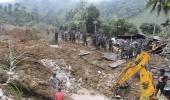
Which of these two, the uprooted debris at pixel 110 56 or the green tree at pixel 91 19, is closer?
the uprooted debris at pixel 110 56

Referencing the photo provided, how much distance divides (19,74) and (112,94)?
4.97 m

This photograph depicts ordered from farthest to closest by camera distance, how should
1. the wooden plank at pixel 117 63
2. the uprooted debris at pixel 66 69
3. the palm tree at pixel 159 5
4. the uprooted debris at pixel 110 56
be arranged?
the palm tree at pixel 159 5, the uprooted debris at pixel 110 56, the wooden plank at pixel 117 63, the uprooted debris at pixel 66 69

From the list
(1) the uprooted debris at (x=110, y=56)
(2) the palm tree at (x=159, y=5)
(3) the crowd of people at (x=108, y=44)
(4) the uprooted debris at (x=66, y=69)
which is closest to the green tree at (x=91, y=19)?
(2) the palm tree at (x=159, y=5)

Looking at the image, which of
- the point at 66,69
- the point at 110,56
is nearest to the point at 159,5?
the point at 110,56

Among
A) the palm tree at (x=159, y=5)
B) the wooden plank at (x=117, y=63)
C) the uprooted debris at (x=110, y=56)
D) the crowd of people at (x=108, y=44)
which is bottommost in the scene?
the wooden plank at (x=117, y=63)

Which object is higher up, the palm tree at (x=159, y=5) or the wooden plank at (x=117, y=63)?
the palm tree at (x=159, y=5)

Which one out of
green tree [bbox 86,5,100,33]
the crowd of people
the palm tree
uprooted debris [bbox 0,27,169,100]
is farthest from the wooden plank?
green tree [bbox 86,5,100,33]

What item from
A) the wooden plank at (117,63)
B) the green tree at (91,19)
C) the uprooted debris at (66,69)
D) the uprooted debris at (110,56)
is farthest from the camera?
the green tree at (91,19)

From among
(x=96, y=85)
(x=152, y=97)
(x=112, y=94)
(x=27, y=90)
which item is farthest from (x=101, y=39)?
(x=152, y=97)

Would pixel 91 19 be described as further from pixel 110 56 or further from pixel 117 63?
pixel 117 63

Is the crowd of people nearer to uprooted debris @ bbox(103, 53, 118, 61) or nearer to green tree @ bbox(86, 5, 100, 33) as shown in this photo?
uprooted debris @ bbox(103, 53, 118, 61)

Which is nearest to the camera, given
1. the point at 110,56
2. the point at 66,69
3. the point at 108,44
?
the point at 66,69

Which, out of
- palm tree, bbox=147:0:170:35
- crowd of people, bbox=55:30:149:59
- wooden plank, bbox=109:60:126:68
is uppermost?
palm tree, bbox=147:0:170:35

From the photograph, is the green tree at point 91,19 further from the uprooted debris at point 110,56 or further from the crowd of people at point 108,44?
the uprooted debris at point 110,56
